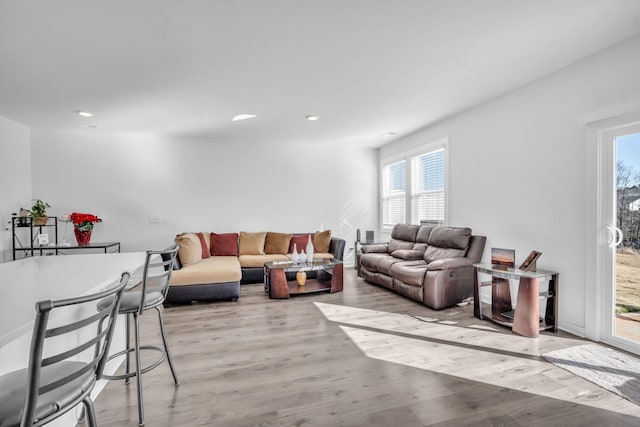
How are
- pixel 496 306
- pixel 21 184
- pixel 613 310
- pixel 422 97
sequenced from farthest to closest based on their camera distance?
pixel 21 184 → pixel 422 97 → pixel 496 306 → pixel 613 310

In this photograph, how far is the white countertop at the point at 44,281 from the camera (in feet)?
3.21

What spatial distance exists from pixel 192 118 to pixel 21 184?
9.53ft

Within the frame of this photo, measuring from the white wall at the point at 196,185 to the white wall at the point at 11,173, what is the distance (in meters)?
0.16

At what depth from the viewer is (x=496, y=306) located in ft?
11.6

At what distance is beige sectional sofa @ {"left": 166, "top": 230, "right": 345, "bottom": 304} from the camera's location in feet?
13.5

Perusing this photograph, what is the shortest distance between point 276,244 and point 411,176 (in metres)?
2.76

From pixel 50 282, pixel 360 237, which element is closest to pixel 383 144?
pixel 360 237

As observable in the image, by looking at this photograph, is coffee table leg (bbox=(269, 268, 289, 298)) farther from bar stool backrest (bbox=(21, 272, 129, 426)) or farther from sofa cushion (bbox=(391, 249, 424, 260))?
bar stool backrest (bbox=(21, 272, 129, 426))

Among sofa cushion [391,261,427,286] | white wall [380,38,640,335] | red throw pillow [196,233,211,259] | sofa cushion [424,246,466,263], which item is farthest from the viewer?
red throw pillow [196,233,211,259]

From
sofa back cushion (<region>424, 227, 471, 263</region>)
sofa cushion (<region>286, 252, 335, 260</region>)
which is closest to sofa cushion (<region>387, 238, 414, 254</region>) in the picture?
sofa back cushion (<region>424, 227, 471, 263</region>)

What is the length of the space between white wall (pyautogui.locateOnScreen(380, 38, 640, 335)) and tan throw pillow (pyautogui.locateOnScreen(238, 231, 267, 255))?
11.2 feet

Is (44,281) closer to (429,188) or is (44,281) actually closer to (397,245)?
(397,245)

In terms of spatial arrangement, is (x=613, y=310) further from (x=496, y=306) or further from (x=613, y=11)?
(x=613, y=11)

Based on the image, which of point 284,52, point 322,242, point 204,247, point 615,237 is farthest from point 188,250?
point 615,237
